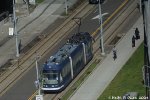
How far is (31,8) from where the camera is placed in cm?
8119

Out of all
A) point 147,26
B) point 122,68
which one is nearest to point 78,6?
point 122,68

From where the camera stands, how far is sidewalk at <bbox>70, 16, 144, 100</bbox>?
44.9 meters

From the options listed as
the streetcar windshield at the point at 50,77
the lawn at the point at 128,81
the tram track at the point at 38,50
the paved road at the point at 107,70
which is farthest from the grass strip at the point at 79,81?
the tram track at the point at 38,50

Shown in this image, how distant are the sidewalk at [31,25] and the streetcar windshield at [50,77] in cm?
1336

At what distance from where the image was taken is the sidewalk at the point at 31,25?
2518 inches

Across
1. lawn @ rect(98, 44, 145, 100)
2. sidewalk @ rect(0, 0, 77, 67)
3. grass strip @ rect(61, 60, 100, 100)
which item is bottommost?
grass strip @ rect(61, 60, 100, 100)

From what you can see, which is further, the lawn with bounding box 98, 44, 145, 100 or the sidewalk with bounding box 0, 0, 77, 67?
the sidewalk with bounding box 0, 0, 77, 67

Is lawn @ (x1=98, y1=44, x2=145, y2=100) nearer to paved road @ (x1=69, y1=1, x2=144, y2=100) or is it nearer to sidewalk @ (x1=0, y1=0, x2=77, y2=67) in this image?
paved road @ (x1=69, y1=1, x2=144, y2=100)

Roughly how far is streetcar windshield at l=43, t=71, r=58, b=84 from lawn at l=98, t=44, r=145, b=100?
16.9ft

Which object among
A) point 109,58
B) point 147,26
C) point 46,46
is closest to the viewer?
point 147,26

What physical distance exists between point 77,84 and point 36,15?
3142 centimetres

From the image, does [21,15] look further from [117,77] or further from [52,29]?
[117,77]

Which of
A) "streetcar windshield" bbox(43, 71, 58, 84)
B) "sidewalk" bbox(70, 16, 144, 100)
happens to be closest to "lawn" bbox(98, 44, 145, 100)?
"sidewalk" bbox(70, 16, 144, 100)

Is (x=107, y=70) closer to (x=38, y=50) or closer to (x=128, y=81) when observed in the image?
(x=128, y=81)
